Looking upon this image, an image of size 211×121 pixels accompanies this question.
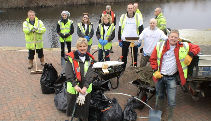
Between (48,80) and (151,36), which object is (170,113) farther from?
(48,80)

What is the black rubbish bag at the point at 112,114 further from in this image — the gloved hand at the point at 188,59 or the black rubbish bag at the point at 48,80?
the black rubbish bag at the point at 48,80

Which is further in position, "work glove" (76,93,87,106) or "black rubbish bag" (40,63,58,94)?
"black rubbish bag" (40,63,58,94)

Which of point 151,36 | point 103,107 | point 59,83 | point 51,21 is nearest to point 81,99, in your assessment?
point 103,107

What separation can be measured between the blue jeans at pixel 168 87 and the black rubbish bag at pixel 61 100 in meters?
2.06

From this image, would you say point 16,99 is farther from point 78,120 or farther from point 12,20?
point 12,20

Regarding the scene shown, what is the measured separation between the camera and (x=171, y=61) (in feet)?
14.8

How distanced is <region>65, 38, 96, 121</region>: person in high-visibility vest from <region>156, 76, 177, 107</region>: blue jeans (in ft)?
4.61

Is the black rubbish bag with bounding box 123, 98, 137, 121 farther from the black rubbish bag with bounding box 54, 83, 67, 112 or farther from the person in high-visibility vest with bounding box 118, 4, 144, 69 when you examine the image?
the person in high-visibility vest with bounding box 118, 4, 144, 69

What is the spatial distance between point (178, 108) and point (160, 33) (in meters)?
1.86

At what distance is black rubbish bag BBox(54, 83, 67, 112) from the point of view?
5332mm

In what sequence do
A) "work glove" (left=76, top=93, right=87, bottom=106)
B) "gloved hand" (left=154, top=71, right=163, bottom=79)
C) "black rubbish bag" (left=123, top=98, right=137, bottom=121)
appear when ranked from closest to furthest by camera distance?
1. "work glove" (left=76, top=93, right=87, bottom=106)
2. "gloved hand" (left=154, top=71, right=163, bottom=79)
3. "black rubbish bag" (left=123, top=98, right=137, bottom=121)

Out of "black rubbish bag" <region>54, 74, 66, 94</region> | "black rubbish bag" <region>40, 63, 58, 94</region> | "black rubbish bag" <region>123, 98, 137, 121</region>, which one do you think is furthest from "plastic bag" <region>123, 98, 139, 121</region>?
"black rubbish bag" <region>40, 63, 58, 94</region>

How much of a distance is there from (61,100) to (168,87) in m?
2.38

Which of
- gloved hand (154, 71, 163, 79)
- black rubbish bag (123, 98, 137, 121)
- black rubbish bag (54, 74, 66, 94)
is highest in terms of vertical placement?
gloved hand (154, 71, 163, 79)
